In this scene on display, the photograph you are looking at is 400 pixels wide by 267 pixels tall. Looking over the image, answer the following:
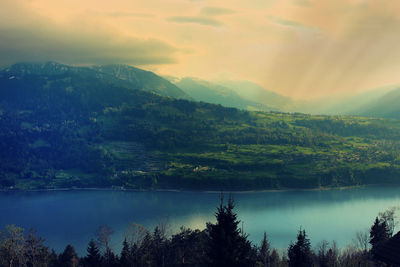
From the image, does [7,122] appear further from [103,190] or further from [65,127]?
[103,190]

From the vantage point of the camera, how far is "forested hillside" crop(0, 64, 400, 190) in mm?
112000

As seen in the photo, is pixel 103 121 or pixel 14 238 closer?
pixel 14 238

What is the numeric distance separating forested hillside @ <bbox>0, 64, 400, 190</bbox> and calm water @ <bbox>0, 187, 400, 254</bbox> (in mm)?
9061

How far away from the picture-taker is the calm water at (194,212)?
6550 centimetres

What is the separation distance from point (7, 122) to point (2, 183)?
222 feet

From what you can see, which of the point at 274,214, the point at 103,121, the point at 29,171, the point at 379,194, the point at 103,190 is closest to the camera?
the point at 274,214

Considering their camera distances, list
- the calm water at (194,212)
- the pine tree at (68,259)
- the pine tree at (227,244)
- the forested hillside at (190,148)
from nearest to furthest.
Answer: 1. the pine tree at (227,244)
2. the pine tree at (68,259)
3. the calm water at (194,212)
4. the forested hillside at (190,148)

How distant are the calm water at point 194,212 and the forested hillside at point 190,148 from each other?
9061mm

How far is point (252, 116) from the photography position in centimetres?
18038

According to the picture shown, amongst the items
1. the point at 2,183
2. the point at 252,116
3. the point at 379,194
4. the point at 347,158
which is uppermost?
the point at 252,116

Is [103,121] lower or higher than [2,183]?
higher

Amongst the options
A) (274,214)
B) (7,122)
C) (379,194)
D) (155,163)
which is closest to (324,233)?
(274,214)

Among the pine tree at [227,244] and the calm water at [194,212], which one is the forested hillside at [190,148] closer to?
the calm water at [194,212]

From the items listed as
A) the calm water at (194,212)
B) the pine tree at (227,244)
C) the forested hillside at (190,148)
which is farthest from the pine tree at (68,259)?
the forested hillside at (190,148)
